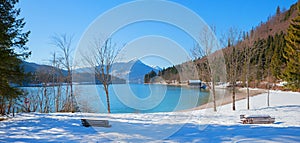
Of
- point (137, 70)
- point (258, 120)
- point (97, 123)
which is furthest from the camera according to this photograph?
point (258, 120)

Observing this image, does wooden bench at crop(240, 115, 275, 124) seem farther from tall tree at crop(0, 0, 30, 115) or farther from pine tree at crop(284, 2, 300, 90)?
tall tree at crop(0, 0, 30, 115)

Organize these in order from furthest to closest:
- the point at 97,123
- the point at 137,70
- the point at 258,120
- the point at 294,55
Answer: the point at 294,55
the point at 258,120
the point at 97,123
the point at 137,70

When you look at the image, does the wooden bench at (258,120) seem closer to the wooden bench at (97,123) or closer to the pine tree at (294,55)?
the wooden bench at (97,123)

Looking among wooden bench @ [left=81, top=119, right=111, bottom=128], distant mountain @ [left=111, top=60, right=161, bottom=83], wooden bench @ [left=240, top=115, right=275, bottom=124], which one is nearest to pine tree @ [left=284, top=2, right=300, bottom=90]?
wooden bench @ [left=240, top=115, right=275, bottom=124]

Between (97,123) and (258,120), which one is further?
(258,120)

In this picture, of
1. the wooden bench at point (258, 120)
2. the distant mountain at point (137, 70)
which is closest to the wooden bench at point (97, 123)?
the distant mountain at point (137, 70)

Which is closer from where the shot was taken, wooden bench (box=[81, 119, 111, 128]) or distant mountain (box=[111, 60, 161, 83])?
distant mountain (box=[111, 60, 161, 83])

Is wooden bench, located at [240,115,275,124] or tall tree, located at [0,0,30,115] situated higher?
tall tree, located at [0,0,30,115]

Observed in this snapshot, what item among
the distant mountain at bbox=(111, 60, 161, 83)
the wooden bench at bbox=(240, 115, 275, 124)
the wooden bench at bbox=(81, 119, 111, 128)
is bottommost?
the wooden bench at bbox=(240, 115, 275, 124)

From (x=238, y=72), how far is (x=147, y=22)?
1501 centimetres

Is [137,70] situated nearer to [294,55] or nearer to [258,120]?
[258,120]

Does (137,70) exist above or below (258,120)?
above

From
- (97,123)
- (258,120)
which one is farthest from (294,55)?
(97,123)

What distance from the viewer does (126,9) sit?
12.0ft
